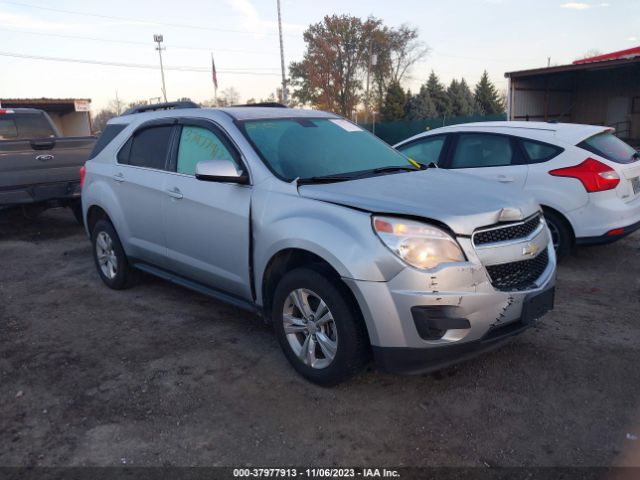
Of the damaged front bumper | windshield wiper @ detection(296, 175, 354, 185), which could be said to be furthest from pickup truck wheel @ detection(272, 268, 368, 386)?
windshield wiper @ detection(296, 175, 354, 185)

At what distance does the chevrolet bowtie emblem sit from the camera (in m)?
3.21

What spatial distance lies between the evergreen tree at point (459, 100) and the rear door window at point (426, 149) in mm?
43482

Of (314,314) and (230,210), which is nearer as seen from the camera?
(314,314)

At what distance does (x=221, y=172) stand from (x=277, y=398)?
153 cm

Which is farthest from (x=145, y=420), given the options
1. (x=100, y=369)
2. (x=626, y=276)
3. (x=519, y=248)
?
(x=626, y=276)

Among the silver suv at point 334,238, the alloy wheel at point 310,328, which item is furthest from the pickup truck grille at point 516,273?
the alloy wheel at point 310,328

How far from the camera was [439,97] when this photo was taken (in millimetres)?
47594

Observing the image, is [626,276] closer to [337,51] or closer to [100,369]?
[100,369]

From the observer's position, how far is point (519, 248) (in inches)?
125

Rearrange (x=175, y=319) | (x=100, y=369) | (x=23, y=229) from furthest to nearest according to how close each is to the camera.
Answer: (x=23, y=229) < (x=175, y=319) < (x=100, y=369)

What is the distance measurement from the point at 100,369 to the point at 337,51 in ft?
159

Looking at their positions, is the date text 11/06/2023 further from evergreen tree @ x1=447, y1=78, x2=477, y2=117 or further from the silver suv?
evergreen tree @ x1=447, y1=78, x2=477, y2=117

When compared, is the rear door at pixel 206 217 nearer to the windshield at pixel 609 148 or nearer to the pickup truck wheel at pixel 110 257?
the pickup truck wheel at pixel 110 257

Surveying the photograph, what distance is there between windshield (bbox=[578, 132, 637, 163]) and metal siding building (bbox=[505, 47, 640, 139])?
16879 mm
